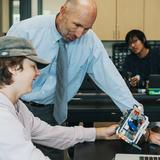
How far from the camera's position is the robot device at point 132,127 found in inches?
67.0

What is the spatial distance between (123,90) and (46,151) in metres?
0.53

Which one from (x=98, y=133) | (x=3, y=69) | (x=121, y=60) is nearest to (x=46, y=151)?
(x=98, y=133)

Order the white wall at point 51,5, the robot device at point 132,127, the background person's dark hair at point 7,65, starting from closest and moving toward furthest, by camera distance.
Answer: the background person's dark hair at point 7,65 < the robot device at point 132,127 < the white wall at point 51,5

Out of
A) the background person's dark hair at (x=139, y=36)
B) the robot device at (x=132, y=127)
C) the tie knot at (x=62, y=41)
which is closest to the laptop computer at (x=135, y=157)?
the robot device at (x=132, y=127)

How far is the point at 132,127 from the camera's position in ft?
5.58

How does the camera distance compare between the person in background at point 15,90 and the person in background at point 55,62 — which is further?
the person in background at point 55,62

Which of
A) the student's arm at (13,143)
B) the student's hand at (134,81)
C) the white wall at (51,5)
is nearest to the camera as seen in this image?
the student's arm at (13,143)

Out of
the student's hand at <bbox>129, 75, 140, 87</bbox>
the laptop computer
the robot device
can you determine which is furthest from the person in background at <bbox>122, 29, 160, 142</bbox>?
the laptop computer

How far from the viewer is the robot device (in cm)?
170

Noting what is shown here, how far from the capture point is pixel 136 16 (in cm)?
542

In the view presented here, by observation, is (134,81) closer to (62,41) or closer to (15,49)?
(62,41)

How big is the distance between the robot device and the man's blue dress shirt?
0.35 meters

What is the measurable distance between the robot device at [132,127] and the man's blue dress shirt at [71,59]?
Result: 35cm

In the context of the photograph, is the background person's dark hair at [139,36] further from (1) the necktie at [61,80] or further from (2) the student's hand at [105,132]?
(2) the student's hand at [105,132]
